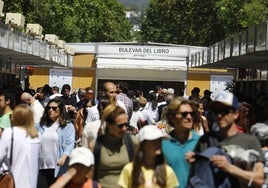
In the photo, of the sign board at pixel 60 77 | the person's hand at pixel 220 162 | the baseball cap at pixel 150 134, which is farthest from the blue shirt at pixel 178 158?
the sign board at pixel 60 77

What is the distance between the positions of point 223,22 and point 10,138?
52485 mm

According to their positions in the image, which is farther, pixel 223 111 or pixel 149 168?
pixel 149 168

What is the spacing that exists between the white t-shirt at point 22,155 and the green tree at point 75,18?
2766 cm

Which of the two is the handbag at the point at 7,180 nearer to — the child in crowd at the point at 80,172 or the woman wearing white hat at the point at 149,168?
the child in crowd at the point at 80,172

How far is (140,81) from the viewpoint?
1754 inches

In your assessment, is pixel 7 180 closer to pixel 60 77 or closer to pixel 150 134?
pixel 150 134

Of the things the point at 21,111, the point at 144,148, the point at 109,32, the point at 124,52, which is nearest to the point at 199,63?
the point at 124,52

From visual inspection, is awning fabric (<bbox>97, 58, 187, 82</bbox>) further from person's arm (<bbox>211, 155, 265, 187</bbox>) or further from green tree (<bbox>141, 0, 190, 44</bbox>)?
person's arm (<bbox>211, 155, 265, 187</bbox>)

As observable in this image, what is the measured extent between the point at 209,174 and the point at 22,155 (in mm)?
3373

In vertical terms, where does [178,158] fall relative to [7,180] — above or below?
above

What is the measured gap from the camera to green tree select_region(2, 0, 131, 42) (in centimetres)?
4746

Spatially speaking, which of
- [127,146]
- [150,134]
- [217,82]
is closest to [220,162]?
[150,134]

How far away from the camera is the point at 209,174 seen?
20.6 ft

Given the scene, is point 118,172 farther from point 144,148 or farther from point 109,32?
point 109,32
